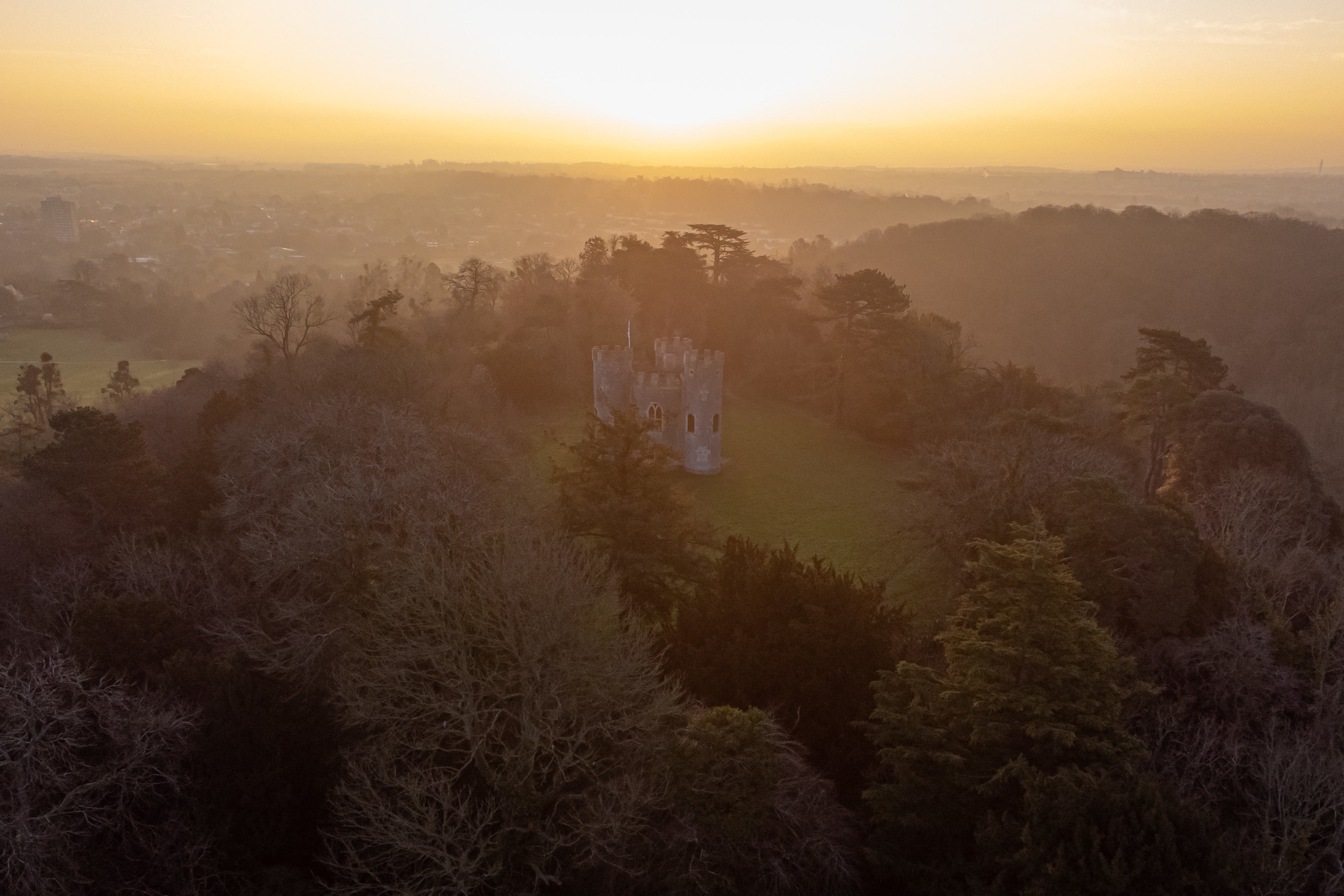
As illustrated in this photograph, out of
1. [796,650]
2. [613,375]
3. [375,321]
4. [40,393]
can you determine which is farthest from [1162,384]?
[40,393]

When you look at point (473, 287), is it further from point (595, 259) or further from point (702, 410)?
point (702, 410)

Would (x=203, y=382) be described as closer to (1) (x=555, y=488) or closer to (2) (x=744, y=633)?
(1) (x=555, y=488)

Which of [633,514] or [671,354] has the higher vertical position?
[671,354]

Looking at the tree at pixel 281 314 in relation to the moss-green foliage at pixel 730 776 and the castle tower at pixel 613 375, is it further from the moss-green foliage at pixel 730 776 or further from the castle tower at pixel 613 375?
the moss-green foliage at pixel 730 776

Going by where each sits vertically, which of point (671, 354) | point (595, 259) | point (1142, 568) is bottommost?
point (1142, 568)

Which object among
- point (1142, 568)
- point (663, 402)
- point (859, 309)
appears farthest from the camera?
point (859, 309)

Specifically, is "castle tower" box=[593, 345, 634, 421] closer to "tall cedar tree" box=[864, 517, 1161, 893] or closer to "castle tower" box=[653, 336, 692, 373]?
"castle tower" box=[653, 336, 692, 373]

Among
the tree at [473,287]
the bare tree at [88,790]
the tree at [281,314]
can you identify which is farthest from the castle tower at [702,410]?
the bare tree at [88,790]

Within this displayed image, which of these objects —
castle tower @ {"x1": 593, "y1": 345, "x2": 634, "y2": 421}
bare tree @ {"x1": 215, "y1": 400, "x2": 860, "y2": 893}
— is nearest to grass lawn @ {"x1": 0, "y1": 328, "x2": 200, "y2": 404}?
castle tower @ {"x1": 593, "y1": 345, "x2": 634, "y2": 421}

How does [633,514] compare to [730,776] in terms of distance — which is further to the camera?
[633,514]
